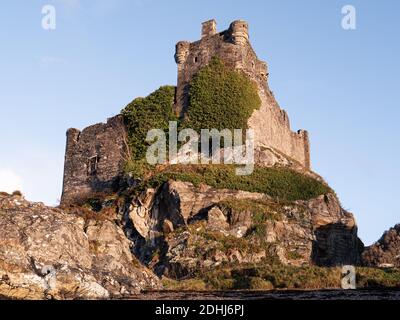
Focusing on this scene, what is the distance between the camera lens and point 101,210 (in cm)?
3212

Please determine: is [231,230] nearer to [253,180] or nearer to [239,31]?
[253,180]

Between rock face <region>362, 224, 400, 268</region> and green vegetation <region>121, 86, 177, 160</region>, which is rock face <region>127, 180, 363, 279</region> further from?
green vegetation <region>121, 86, 177, 160</region>

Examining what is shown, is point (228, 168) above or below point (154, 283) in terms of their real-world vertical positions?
above

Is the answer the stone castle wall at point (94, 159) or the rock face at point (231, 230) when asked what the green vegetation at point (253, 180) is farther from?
the stone castle wall at point (94, 159)

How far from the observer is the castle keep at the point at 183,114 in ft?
120

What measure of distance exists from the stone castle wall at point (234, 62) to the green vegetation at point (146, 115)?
2.29 ft

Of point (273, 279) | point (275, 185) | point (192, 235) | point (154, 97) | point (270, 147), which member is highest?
point (154, 97)

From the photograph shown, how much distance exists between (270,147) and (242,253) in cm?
1160

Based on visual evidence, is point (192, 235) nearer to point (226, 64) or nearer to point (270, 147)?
point (270, 147)

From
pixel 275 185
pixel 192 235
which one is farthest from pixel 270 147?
pixel 192 235

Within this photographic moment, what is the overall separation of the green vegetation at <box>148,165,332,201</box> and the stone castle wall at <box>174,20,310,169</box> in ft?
10.7

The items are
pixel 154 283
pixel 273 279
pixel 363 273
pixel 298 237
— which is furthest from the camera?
pixel 298 237

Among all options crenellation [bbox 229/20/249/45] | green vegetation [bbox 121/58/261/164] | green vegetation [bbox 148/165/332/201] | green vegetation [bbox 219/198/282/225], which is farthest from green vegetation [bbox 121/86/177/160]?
green vegetation [bbox 219/198/282/225]

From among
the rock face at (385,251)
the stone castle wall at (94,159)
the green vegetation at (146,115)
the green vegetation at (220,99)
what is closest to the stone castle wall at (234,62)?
the green vegetation at (220,99)
